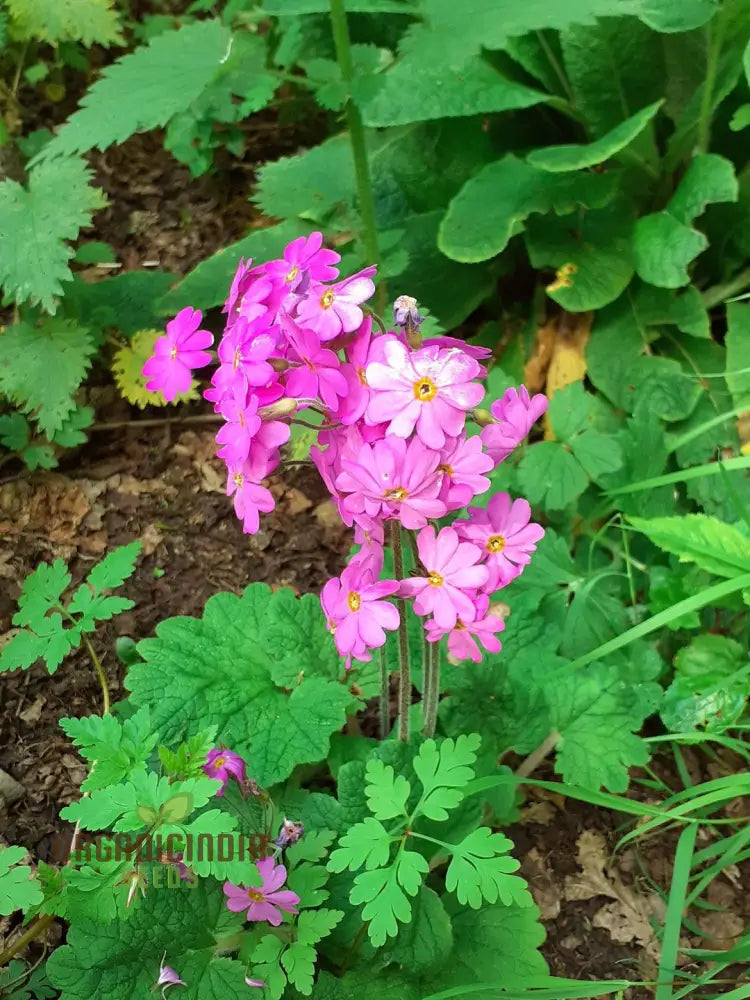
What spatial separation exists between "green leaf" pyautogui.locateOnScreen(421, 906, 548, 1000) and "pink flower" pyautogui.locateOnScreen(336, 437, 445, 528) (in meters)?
0.83

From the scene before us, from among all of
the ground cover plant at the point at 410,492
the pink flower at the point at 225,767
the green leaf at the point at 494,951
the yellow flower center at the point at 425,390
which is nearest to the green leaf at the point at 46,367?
the ground cover plant at the point at 410,492

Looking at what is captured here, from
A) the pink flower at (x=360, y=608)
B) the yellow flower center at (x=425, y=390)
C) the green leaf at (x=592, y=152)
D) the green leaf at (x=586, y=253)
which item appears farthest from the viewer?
the green leaf at (x=586, y=253)

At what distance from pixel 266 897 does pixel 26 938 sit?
21.1 inches

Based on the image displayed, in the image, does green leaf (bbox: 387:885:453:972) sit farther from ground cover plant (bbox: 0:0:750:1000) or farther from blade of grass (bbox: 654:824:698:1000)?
blade of grass (bbox: 654:824:698:1000)

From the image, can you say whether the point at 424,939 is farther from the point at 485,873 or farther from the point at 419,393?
the point at 419,393

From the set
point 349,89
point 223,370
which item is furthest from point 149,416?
point 223,370

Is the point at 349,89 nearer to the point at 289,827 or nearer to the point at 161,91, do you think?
the point at 161,91

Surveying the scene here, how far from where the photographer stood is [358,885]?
46.8 inches

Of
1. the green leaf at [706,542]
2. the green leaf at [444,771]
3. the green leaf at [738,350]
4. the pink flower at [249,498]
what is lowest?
the green leaf at [738,350]

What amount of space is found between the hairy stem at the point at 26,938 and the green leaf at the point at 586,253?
1.96 m

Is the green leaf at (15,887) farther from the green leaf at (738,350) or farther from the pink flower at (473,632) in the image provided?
the green leaf at (738,350)

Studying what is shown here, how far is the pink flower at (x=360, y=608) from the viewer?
1.09 meters

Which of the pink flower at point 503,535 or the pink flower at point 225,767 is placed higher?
the pink flower at point 503,535

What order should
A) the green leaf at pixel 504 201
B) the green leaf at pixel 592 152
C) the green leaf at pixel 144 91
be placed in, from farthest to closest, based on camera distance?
the green leaf at pixel 504 201 < the green leaf at pixel 592 152 < the green leaf at pixel 144 91
